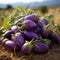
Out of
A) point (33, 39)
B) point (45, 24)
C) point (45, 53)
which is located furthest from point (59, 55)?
point (45, 24)

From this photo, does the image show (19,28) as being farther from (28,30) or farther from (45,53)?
(45,53)

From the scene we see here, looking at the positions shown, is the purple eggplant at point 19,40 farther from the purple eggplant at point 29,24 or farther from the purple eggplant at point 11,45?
the purple eggplant at point 29,24

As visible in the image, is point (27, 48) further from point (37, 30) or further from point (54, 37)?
point (54, 37)

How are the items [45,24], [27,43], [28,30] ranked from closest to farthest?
[27,43] → [28,30] → [45,24]

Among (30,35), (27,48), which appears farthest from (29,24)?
(27,48)

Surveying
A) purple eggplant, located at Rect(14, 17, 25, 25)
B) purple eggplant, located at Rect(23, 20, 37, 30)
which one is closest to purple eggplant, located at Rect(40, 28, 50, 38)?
purple eggplant, located at Rect(23, 20, 37, 30)

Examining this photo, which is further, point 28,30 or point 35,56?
point 28,30

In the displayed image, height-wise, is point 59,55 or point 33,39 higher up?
point 33,39
